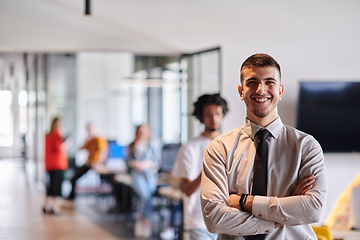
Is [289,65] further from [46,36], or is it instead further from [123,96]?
[123,96]

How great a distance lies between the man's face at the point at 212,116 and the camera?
2.92 meters

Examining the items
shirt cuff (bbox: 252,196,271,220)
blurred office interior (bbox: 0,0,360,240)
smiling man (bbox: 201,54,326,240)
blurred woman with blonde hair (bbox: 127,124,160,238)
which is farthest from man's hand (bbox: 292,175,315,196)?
blurred woman with blonde hair (bbox: 127,124,160,238)

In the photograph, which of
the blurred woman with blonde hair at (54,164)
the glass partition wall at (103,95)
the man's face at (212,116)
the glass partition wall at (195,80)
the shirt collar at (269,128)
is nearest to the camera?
the shirt collar at (269,128)

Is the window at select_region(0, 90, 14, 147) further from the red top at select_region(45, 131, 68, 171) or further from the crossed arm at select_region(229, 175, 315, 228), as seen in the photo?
the crossed arm at select_region(229, 175, 315, 228)

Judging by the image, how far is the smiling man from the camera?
1.72 metres

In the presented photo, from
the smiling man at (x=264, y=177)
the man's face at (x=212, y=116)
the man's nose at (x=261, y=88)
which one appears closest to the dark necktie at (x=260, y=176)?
the smiling man at (x=264, y=177)

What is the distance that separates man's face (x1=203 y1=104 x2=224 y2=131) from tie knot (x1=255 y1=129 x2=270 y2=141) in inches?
43.7

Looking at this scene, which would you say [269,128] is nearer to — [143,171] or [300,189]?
[300,189]

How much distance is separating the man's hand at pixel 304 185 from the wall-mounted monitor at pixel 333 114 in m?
3.11

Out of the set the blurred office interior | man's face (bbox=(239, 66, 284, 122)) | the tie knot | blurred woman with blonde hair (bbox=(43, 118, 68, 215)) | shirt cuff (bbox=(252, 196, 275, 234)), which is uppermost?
the blurred office interior

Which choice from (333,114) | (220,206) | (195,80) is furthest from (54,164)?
(220,206)

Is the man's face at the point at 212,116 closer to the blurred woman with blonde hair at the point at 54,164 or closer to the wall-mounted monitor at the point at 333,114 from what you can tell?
the wall-mounted monitor at the point at 333,114

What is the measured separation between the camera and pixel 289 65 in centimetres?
477

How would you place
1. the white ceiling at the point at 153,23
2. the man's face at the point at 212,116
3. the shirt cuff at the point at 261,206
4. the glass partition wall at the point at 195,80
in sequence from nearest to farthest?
the shirt cuff at the point at 261,206 → the man's face at the point at 212,116 → the white ceiling at the point at 153,23 → the glass partition wall at the point at 195,80
